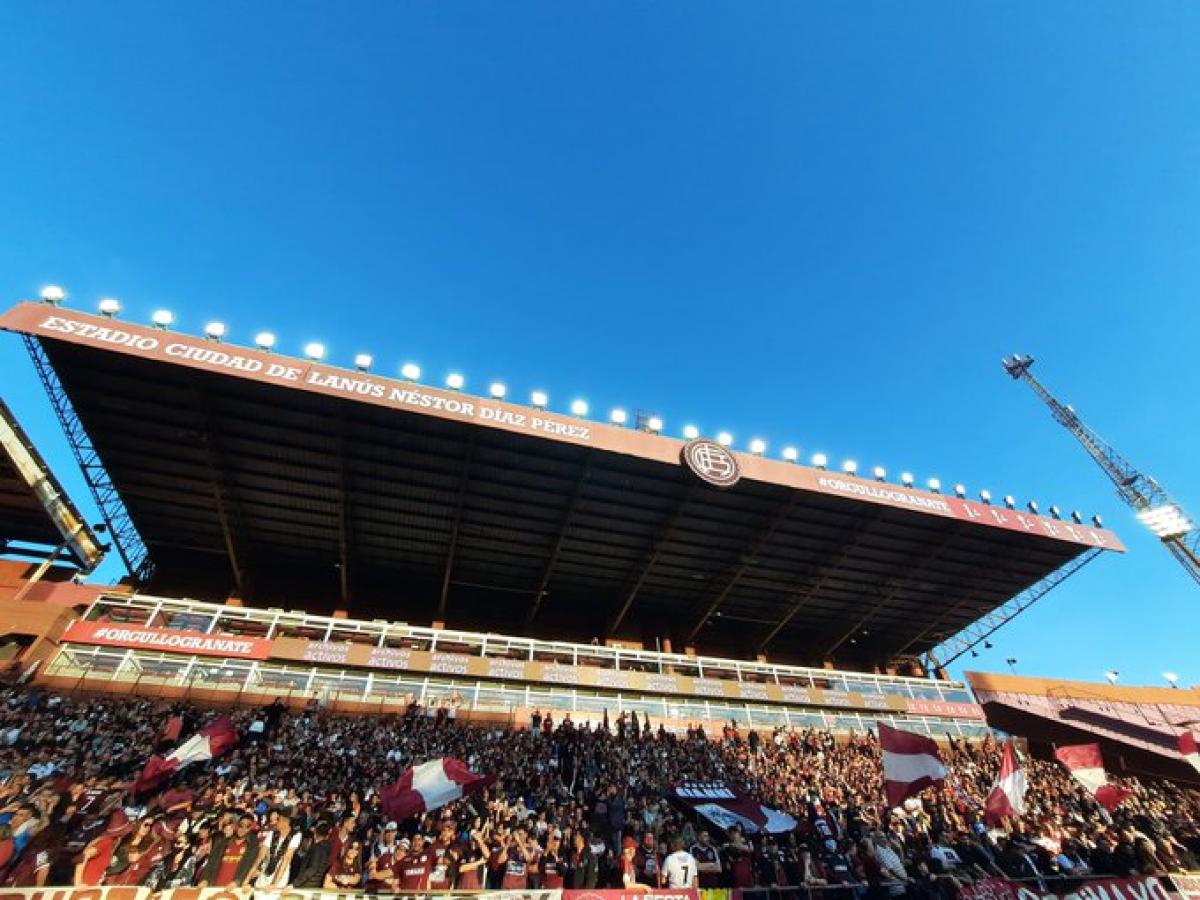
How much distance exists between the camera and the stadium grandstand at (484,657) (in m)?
12.1

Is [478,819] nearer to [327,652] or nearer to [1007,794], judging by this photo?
[1007,794]

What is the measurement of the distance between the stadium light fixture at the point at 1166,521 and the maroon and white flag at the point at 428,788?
70.1 meters

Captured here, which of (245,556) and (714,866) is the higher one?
(245,556)

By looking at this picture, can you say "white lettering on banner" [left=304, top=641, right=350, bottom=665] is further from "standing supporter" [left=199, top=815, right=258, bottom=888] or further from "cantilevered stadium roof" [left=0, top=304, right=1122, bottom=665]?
"standing supporter" [left=199, top=815, right=258, bottom=888]

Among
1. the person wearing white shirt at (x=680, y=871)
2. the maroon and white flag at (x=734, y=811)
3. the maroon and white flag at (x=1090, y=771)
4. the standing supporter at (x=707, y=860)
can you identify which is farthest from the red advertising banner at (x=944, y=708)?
the person wearing white shirt at (x=680, y=871)

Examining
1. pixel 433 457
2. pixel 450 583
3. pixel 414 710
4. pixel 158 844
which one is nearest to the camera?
pixel 158 844

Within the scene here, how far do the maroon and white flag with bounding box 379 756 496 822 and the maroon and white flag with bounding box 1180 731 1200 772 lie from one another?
28.6 m

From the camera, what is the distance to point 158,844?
1073cm

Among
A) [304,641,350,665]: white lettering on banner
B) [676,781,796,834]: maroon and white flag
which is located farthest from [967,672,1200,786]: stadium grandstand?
[304,641,350,665]: white lettering on banner

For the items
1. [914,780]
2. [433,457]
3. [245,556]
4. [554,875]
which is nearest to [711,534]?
[433,457]

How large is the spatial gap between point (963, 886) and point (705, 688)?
2237 centimetres

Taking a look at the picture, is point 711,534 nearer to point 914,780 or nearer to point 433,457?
point 433,457

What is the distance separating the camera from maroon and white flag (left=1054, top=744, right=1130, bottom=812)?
17641mm

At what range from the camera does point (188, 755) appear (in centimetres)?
1366
